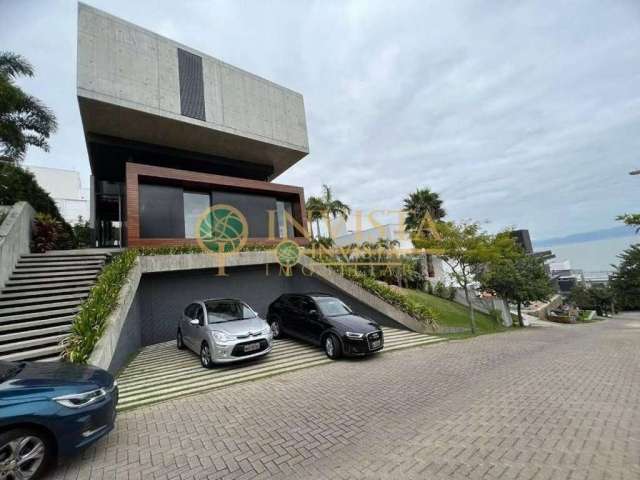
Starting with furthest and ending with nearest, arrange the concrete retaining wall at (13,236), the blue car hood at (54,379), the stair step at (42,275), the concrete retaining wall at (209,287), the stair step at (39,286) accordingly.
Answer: the concrete retaining wall at (209,287) < the stair step at (42,275) < the concrete retaining wall at (13,236) < the stair step at (39,286) < the blue car hood at (54,379)

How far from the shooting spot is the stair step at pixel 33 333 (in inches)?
216

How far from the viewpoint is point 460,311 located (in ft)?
58.2

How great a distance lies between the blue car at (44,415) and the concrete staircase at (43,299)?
2.62 metres

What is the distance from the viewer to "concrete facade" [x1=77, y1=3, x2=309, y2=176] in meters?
11.5

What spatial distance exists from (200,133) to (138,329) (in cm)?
981

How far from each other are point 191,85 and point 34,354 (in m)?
13.1

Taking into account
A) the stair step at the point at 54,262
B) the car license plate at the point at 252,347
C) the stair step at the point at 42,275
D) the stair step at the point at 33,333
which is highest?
the stair step at the point at 54,262

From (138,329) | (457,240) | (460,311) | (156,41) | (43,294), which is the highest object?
(156,41)

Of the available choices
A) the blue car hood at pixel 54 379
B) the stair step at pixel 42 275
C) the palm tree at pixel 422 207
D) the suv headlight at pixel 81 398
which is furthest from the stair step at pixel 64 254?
the palm tree at pixel 422 207

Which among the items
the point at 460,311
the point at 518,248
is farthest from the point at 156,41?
the point at 518,248

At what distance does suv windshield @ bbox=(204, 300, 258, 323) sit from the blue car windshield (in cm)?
369

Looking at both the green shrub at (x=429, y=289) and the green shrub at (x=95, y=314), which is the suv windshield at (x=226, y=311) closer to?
the green shrub at (x=95, y=314)

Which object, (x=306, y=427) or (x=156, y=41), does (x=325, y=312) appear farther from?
(x=156, y=41)

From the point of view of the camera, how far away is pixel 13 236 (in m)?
7.91
